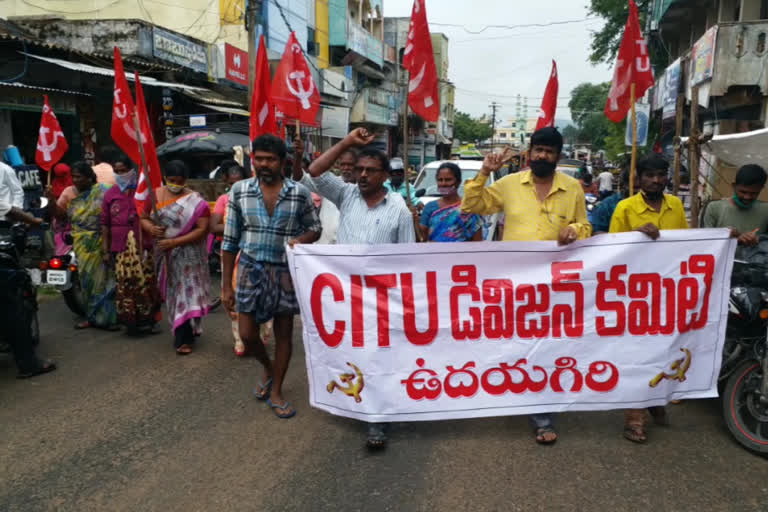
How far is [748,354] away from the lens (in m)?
3.73

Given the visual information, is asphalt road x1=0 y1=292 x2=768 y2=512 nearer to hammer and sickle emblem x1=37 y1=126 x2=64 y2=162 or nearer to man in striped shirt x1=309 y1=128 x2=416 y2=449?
man in striped shirt x1=309 y1=128 x2=416 y2=449

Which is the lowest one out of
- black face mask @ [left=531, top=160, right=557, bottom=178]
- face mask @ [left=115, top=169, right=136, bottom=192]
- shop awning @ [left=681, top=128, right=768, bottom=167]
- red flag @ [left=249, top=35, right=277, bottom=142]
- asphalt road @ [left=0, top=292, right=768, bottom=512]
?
asphalt road @ [left=0, top=292, right=768, bottom=512]

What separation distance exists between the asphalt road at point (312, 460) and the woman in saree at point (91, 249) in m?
1.61

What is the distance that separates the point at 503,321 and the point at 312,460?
1.33 m

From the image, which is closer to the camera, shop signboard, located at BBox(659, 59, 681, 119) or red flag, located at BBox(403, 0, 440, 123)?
red flag, located at BBox(403, 0, 440, 123)

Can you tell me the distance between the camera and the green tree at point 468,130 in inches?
3629

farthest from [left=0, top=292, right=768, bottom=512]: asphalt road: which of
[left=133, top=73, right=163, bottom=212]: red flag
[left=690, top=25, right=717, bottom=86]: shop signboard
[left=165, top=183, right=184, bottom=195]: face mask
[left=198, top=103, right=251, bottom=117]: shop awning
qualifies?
[left=198, top=103, right=251, bottom=117]: shop awning

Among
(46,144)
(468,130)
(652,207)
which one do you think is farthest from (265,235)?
(468,130)

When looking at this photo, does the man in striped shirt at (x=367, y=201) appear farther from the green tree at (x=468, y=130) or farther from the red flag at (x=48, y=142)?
the green tree at (x=468, y=130)

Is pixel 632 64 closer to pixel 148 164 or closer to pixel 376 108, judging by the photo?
pixel 148 164

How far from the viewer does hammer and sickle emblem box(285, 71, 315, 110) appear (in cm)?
713

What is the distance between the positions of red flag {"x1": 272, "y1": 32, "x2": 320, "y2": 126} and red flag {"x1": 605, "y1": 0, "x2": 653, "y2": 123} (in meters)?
3.17

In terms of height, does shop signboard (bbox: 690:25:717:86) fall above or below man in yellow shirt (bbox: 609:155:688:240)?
above

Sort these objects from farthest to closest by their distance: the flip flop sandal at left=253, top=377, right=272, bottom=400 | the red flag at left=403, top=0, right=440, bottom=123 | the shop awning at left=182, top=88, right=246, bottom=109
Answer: the shop awning at left=182, top=88, right=246, bottom=109 → the red flag at left=403, top=0, right=440, bottom=123 → the flip flop sandal at left=253, top=377, right=272, bottom=400
